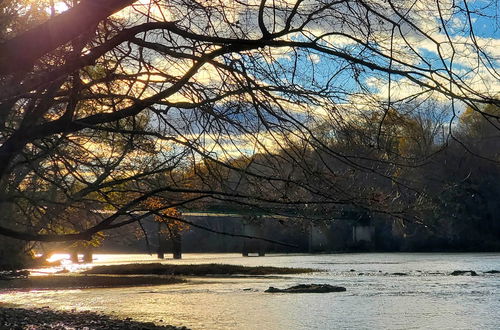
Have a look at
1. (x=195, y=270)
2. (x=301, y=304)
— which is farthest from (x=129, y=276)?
(x=301, y=304)

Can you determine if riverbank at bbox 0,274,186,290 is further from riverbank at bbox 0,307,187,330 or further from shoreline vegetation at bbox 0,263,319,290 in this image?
A: riverbank at bbox 0,307,187,330

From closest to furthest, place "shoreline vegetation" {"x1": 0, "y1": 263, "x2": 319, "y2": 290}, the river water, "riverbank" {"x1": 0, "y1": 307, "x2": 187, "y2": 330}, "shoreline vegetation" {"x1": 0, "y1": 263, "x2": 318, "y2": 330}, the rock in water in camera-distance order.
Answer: "riverbank" {"x1": 0, "y1": 307, "x2": 187, "y2": 330}
"shoreline vegetation" {"x1": 0, "y1": 263, "x2": 318, "y2": 330}
the river water
the rock in water
"shoreline vegetation" {"x1": 0, "y1": 263, "x2": 319, "y2": 290}

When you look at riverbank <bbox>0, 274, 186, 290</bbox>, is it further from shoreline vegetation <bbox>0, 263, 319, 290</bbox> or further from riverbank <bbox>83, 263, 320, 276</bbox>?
riverbank <bbox>83, 263, 320, 276</bbox>

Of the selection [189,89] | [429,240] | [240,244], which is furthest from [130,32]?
[240,244]

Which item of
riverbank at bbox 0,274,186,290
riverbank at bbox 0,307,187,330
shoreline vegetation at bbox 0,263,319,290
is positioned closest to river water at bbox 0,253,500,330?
riverbank at bbox 0,307,187,330

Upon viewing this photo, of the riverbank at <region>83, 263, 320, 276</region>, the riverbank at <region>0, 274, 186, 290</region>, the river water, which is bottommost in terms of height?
the river water

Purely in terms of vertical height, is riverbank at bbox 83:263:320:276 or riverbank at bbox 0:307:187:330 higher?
riverbank at bbox 83:263:320:276

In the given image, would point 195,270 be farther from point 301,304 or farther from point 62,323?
point 62,323

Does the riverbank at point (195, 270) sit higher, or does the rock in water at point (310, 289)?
the riverbank at point (195, 270)

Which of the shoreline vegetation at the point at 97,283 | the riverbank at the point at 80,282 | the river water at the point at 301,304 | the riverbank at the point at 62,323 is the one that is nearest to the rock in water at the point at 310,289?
the river water at the point at 301,304

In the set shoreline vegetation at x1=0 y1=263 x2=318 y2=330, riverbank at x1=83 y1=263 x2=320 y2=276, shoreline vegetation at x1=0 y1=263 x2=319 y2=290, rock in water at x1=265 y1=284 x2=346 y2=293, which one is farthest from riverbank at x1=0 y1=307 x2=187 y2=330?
riverbank at x1=83 y1=263 x2=320 y2=276

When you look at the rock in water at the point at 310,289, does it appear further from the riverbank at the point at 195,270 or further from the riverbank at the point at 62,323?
the riverbank at the point at 195,270

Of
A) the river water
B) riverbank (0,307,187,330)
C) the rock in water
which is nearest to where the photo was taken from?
riverbank (0,307,187,330)

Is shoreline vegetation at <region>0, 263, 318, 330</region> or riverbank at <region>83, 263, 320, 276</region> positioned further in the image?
riverbank at <region>83, 263, 320, 276</region>
